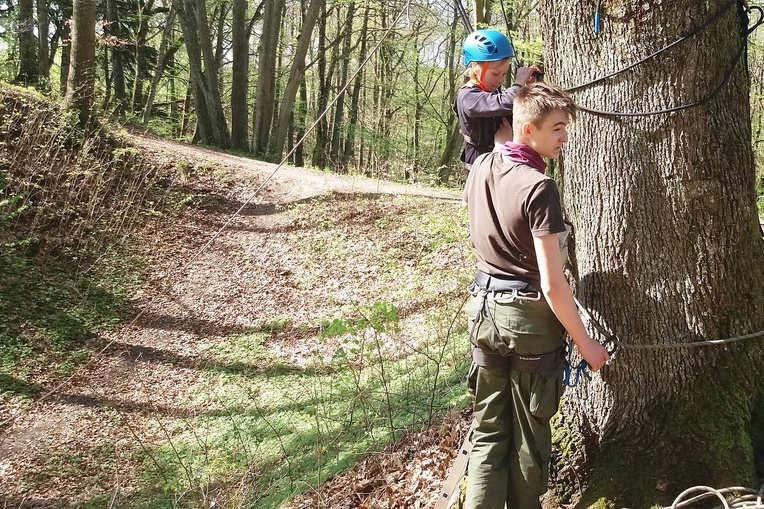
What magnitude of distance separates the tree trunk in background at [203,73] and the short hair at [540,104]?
1644 centimetres

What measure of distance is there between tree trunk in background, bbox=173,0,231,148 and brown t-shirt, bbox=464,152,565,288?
16.3 meters

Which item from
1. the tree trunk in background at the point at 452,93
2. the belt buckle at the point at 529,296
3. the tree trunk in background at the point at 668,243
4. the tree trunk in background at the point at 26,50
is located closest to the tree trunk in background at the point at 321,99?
the tree trunk in background at the point at 452,93

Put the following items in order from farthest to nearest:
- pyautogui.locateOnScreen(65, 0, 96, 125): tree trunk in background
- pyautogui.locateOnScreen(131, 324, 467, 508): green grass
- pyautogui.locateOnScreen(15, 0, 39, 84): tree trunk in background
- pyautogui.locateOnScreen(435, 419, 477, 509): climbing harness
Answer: pyautogui.locateOnScreen(15, 0, 39, 84): tree trunk in background < pyautogui.locateOnScreen(65, 0, 96, 125): tree trunk in background < pyautogui.locateOnScreen(131, 324, 467, 508): green grass < pyautogui.locateOnScreen(435, 419, 477, 509): climbing harness

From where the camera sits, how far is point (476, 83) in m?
3.13

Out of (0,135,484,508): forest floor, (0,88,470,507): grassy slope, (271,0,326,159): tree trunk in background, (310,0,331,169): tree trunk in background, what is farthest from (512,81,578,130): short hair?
(310,0,331,169): tree trunk in background

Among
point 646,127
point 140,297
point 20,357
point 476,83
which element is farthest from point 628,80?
point 140,297

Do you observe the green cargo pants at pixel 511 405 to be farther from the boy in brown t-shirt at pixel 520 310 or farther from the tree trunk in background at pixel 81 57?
the tree trunk in background at pixel 81 57

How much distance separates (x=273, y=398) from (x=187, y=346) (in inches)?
78.8

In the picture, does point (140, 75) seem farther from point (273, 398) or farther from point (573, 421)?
point (573, 421)

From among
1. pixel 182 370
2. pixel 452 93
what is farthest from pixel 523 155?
pixel 452 93

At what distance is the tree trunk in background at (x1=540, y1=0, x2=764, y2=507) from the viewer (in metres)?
2.46

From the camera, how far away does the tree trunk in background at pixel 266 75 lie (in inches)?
707

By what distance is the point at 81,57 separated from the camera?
36.3ft

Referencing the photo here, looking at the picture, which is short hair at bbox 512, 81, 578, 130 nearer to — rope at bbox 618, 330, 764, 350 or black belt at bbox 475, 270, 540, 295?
black belt at bbox 475, 270, 540, 295
